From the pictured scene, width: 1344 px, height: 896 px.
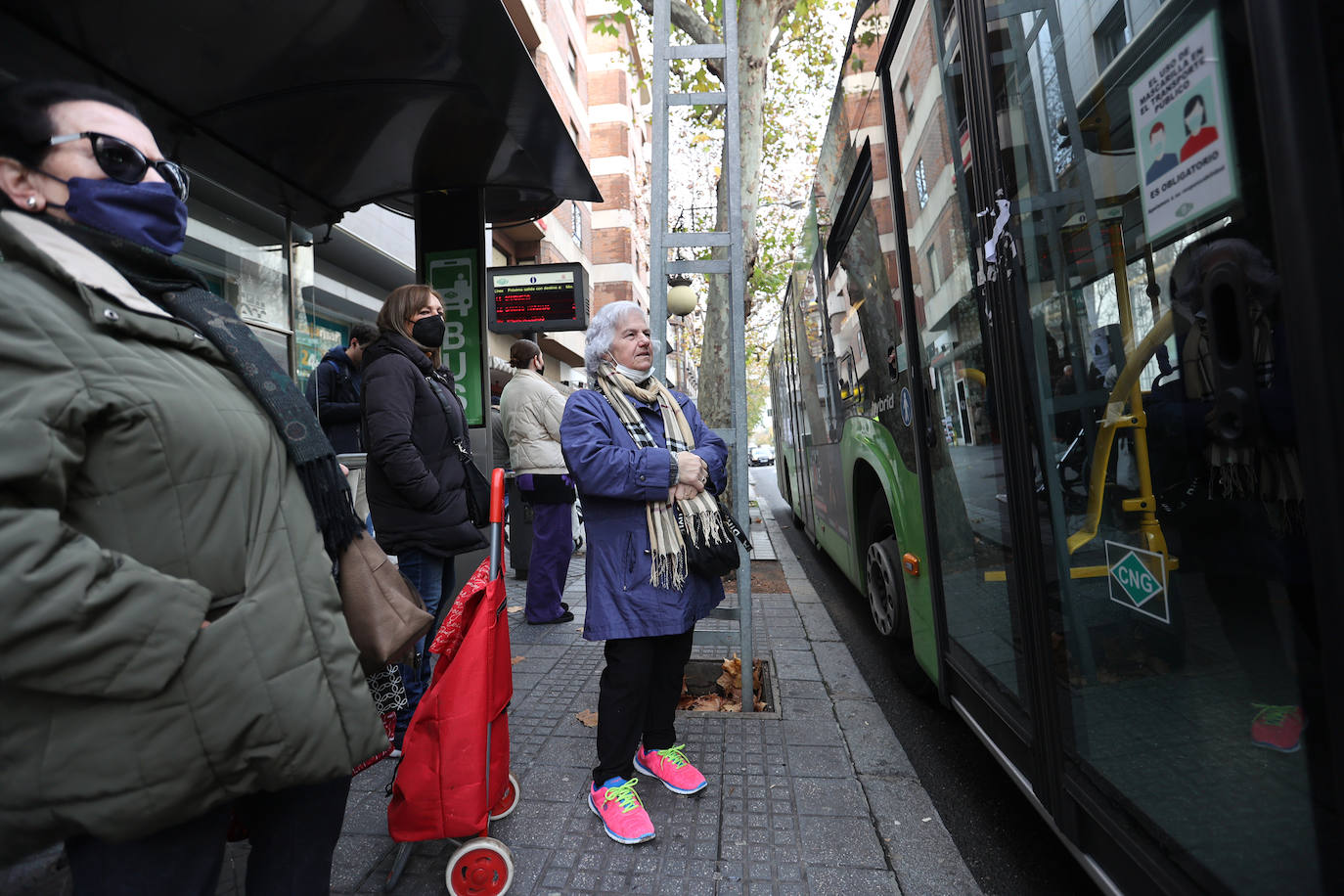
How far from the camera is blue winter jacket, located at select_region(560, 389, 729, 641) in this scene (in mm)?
2400

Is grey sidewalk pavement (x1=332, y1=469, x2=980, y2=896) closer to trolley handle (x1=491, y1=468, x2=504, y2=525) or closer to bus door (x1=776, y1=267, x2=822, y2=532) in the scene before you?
trolley handle (x1=491, y1=468, x2=504, y2=525)

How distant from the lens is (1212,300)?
47.4 inches

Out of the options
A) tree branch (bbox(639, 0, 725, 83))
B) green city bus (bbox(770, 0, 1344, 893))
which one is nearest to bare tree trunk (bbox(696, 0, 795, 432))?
tree branch (bbox(639, 0, 725, 83))

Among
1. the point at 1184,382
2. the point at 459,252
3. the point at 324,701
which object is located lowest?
the point at 324,701

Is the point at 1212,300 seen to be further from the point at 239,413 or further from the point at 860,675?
the point at 860,675

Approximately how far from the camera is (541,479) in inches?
195

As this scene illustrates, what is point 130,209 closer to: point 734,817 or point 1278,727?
point 1278,727

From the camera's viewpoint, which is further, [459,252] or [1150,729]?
[459,252]

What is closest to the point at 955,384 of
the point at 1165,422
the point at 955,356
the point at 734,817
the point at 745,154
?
the point at 955,356

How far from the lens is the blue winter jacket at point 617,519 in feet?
7.88

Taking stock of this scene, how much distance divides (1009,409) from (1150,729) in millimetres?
866

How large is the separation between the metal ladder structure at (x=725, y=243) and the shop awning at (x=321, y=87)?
0.79 m


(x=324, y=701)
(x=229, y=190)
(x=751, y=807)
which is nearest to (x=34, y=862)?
(x=324, y=701)

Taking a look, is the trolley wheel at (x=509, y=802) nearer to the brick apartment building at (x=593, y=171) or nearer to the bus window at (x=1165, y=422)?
the bus window at (x=1165, y=422)
